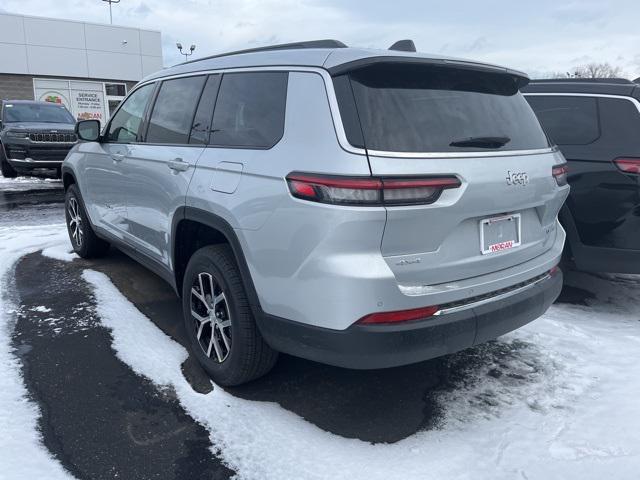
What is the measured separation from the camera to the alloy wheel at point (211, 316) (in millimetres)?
2988

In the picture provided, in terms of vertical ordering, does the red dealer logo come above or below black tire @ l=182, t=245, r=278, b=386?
above

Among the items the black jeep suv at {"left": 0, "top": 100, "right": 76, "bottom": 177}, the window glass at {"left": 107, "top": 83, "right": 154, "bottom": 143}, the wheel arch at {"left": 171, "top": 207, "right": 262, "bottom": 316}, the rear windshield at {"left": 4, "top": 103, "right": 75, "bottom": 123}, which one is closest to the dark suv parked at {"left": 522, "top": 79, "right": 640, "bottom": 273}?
the wheel arch at {"left": 171, "top": 207, "right": 262, "bottom": 316}

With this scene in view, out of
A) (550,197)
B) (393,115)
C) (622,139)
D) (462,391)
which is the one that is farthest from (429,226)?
(622,139)

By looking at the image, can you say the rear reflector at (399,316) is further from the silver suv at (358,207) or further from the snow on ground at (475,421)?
the snow on ground at (475,421)

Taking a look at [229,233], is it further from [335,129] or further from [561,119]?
[561,119]

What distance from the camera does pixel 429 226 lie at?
2.30 meters

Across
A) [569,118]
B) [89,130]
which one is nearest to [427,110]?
→ [569,118]

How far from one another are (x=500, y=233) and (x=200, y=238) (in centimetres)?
181

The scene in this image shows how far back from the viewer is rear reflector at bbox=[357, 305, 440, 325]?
2.28 meters

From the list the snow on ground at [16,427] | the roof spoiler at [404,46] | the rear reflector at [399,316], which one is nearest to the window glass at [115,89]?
the snow on ground at [16,427]

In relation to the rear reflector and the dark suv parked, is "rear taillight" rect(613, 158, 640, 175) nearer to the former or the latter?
the dark suv parked

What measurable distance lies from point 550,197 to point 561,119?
191 cm

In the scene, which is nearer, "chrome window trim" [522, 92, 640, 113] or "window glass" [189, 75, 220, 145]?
"window glass" [189, 75, 220, 145]

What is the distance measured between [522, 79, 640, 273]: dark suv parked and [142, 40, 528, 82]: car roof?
4.75 feet
